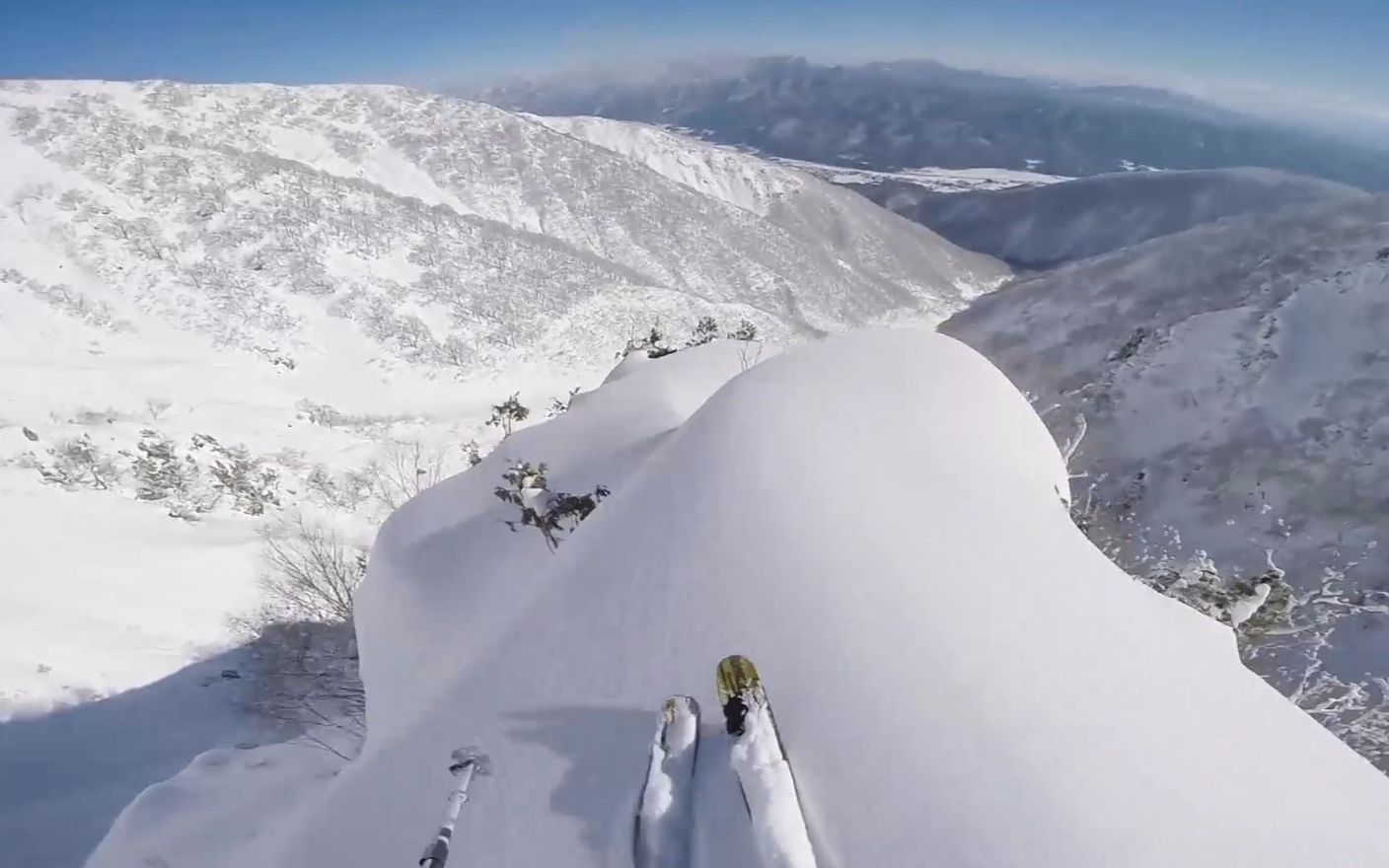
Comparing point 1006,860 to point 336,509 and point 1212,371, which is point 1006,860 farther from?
point 1212,371

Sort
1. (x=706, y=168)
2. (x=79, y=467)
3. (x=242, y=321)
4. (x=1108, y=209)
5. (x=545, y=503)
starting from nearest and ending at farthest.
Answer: (x=545, y=503)
(x=79, y=467)
(x=242, y=321)
(x=706, y=168)
(x=1108, y=209)

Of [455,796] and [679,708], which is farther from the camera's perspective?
[455,796]

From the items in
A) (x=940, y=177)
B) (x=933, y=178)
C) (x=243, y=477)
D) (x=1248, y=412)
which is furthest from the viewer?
(x=940, y=177)

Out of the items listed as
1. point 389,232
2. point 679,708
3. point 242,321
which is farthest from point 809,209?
point 679,708

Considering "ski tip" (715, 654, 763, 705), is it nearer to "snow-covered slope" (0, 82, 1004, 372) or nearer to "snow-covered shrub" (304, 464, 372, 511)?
"snow-covered shrub" (304, 464, 372, 511)

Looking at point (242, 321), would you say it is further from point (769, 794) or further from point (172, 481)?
point (769, 794)

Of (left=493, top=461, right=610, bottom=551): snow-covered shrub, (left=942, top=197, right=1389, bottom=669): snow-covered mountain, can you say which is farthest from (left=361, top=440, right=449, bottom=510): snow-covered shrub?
(left=942, top=197, right=1389, bottom=669): snow-covered mountain

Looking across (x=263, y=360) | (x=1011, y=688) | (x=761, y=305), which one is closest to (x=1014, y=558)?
(x=1011, y=688)
